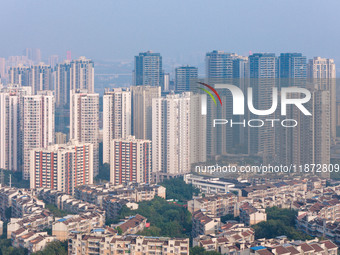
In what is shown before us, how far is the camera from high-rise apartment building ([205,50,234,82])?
1477cm

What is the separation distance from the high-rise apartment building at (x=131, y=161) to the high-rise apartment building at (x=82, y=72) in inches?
340

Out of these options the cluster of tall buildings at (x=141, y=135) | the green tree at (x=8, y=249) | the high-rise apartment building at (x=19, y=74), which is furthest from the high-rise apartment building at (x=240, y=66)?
the green tree at (x=8, y=249)

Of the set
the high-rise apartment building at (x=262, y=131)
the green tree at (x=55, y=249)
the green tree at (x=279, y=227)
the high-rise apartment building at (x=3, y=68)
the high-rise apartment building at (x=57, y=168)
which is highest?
the high-rise apartment building at (x=3, y=68)

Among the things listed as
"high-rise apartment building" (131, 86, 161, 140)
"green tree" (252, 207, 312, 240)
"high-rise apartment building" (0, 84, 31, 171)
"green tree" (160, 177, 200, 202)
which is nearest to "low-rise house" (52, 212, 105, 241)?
"green tree" (252, 207, 312, 240)

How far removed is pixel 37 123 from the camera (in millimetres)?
10102

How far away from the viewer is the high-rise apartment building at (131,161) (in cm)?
915

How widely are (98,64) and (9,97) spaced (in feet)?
23.7

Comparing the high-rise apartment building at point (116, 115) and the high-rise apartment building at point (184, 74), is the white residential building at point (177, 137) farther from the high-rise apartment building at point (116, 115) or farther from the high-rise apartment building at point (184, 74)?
the high-rise apartment building at point (184, 74)

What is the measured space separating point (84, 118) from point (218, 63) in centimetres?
495

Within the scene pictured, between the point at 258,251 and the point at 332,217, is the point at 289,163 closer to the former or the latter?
the point at 332,217

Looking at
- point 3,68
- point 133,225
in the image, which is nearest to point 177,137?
point 133,225

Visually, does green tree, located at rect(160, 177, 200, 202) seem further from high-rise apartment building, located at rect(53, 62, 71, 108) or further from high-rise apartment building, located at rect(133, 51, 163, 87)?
high-rise apartment building, located at rect(53, 62, 71, 108)

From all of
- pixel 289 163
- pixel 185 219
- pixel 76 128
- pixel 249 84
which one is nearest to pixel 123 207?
pixel 185 219

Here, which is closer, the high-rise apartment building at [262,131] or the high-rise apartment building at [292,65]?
the high-rise apartment building at [262,131]
